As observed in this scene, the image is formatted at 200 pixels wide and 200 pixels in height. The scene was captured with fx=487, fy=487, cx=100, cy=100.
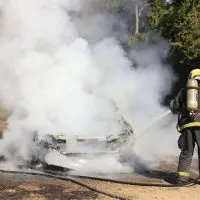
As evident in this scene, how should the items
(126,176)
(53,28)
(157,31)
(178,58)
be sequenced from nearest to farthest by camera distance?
(126,176)
(53,28)
(178,58)
(157,31)

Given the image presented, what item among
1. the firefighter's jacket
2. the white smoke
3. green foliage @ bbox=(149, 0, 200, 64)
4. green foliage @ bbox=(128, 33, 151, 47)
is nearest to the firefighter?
the firefighter's jacket

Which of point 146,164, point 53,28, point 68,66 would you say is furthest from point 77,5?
point 146,164

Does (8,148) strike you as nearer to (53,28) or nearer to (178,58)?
(53,28)

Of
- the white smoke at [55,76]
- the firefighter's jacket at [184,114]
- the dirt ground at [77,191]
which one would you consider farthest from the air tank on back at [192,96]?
the white smoke at [55,76]

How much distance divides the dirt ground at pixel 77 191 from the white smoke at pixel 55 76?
1.54m

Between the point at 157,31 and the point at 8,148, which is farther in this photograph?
the point at 157,31

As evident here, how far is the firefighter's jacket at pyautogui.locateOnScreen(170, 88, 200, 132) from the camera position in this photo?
25.1ft

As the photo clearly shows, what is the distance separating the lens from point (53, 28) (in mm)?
10242

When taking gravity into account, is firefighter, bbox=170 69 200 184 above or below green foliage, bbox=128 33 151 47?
below

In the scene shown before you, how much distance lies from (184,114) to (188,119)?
0.13 metres

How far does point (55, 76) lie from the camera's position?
31.8 ft

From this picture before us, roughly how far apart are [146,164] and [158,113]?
2.77 meters

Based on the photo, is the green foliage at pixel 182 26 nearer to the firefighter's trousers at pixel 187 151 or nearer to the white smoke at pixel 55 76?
the white smoke at pixel 55 76

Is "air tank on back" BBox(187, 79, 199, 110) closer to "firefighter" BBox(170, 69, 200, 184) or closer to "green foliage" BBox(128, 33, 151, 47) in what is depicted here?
"firefighter" BBox(170, 69, 200, 184)
